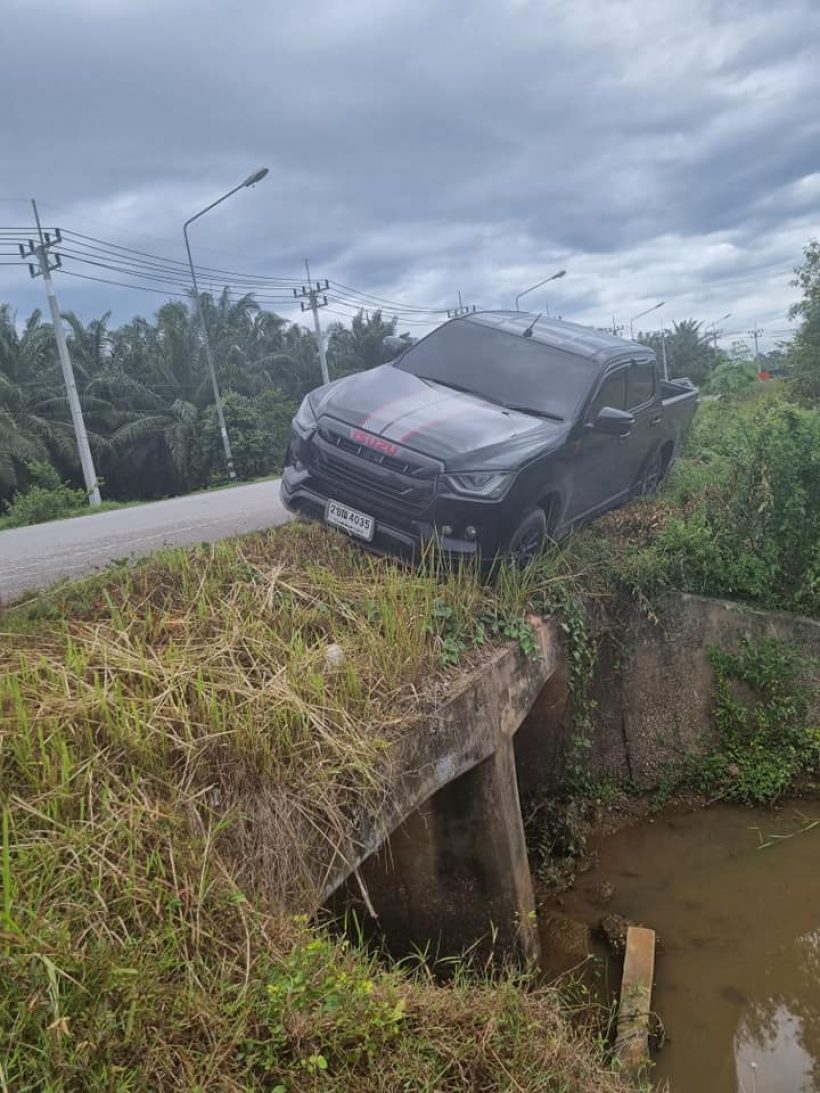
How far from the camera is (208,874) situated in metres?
2.76

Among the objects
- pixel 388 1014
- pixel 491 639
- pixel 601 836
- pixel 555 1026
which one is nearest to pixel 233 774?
pixel 388 1014

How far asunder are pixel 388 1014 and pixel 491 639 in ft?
9.00

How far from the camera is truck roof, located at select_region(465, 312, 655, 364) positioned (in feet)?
19.8

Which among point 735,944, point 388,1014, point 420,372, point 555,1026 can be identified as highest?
point 420,372

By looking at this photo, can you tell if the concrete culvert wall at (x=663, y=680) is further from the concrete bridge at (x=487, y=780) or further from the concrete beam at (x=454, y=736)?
the concrete beam at (x=454, y=736)

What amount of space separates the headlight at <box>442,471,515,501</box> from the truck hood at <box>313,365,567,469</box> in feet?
0.21

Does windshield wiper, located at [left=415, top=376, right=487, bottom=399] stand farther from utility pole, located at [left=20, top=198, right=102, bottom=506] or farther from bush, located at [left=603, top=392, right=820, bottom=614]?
utility pole, located at [left=20, top=198, right=102, bottom=506]

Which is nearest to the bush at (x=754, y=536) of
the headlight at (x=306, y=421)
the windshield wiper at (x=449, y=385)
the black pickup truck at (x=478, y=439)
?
the black pickup truck at (x=478, y=439)

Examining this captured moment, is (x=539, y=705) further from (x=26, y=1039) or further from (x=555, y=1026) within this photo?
(x=26, y=1039)

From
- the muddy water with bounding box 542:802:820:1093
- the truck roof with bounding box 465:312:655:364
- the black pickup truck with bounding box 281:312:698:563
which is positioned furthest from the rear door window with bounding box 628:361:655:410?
the muddy water with bounding box 542:802:820:1093

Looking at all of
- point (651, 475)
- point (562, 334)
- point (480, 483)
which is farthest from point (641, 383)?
point (480, 483)

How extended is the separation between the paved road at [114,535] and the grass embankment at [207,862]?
5.09 feet

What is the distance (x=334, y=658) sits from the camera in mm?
4098

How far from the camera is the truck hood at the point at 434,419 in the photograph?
16.2 feet
